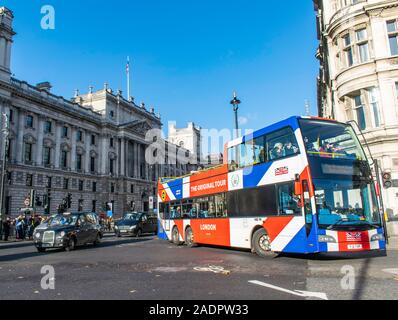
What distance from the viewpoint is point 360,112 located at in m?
20.5

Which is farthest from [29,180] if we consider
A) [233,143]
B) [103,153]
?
[233,143]

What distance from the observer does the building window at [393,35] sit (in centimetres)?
1956

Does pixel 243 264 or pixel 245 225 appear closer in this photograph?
pixel 243 264

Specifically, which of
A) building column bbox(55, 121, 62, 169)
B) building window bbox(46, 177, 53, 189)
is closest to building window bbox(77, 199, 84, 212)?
building window bbox(46, 177, 53, 189)

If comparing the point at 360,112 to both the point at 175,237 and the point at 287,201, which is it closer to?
the point at 287,201

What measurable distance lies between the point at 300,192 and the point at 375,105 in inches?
508

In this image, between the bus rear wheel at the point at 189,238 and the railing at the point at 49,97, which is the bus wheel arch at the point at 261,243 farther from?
the railing at the point at 49,97

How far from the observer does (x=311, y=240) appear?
9570 millimetres

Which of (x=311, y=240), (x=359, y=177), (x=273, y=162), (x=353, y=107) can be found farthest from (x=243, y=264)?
(x=353, y=107)

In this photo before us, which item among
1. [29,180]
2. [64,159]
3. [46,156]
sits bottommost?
[29,180]

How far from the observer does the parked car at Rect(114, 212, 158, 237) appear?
2638 cm

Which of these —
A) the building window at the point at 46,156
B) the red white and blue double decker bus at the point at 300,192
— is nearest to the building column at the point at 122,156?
the building window at the point at 46,156
